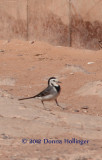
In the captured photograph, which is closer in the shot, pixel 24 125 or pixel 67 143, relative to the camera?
pixel 67 143

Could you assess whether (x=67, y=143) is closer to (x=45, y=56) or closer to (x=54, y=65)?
(x=54, y=65)

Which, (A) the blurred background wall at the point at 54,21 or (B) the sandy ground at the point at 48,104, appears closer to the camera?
(B) the sandy ground at the point at 48,104

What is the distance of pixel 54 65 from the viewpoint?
32.3ft

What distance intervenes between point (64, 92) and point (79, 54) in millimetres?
3015

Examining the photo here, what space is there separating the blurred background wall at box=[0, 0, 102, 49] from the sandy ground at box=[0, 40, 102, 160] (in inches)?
11.4

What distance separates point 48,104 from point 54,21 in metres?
4.76

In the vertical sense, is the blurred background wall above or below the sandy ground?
above

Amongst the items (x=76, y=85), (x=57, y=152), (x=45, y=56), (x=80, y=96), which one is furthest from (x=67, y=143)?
(x=45, y=56)

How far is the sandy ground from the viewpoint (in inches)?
178

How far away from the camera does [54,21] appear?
11.6 metres

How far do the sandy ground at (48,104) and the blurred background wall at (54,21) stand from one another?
29 centimetres

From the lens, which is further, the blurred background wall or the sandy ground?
the blurred background wall

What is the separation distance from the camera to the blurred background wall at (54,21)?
11242 mm

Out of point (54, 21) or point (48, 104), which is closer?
point (48, 104)
